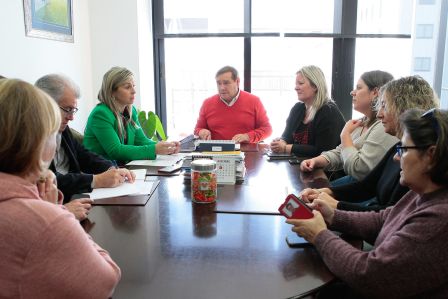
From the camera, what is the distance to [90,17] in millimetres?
3816

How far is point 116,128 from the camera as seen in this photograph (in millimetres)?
2584

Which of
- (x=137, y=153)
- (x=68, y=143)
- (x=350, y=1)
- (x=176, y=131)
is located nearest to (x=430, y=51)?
(x=350, y=1)

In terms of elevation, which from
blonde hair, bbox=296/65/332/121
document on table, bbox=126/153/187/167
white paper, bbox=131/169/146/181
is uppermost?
blonde hair, bbox=296/65/332/121

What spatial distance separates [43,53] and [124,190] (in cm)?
180

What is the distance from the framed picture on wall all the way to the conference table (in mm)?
1806

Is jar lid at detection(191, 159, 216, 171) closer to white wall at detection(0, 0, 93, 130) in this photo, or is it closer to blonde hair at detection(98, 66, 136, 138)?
blonde hair at detection(98, 66, 136, 138)

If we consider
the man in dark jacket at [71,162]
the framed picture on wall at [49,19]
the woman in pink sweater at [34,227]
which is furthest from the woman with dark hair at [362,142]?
the framed picture on wall at [49,19]

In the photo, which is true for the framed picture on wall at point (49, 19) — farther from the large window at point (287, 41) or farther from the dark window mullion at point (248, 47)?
the dark window mullion at point (248, 47)

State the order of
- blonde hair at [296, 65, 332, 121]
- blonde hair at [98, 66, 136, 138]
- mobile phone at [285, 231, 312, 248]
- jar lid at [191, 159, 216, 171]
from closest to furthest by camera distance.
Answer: mobile phone at [285, 231, 312, 248]
jar lid at [191, 159, 216, 171]
blonde hair at [98, 66, 136, 138]
blonde hair at [296, 65, 332, 121]

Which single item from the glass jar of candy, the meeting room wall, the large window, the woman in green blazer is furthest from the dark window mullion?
the glass jar of candy

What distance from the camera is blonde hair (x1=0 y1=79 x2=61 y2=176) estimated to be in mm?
809

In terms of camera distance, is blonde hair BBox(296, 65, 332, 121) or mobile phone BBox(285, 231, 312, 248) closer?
mobile phone BBox(285, 231, 312, 248)

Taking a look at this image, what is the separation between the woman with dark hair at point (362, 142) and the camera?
2.04 m

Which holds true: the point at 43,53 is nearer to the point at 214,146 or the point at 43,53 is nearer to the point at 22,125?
the point at 214,146
